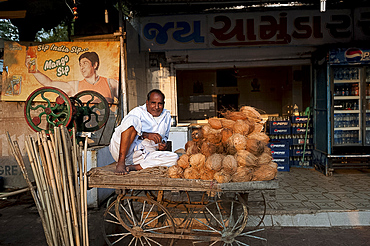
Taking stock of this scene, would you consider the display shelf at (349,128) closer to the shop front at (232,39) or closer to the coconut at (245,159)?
the shop front at (232,39)

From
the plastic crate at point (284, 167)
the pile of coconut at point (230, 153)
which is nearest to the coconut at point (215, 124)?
the pile of coconut at point (230, 153)

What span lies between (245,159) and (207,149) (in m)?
0.44

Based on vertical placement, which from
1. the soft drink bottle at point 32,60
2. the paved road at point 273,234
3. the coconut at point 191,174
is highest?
the soft drink bottle at point 32,60

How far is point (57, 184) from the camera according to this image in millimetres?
2229

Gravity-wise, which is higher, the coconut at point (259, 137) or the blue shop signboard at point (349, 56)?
the blue shop signboard at point (349, 56)

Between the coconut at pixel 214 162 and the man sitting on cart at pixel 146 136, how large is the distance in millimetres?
746

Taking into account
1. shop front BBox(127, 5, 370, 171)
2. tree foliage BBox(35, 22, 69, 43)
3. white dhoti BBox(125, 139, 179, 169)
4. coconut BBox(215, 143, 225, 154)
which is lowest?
white dhoti BBox(125, 139, 179, 169)

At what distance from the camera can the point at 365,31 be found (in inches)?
255

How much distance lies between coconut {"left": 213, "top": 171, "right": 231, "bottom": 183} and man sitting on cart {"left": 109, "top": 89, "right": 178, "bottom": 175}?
2.80ft

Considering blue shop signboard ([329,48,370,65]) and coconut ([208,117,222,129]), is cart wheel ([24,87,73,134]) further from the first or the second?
blue shop signboard ([329,48,370,65])

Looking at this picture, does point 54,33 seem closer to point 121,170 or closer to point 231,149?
point 121,170

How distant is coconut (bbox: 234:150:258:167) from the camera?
2.72m

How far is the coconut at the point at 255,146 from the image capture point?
2803 millimetres

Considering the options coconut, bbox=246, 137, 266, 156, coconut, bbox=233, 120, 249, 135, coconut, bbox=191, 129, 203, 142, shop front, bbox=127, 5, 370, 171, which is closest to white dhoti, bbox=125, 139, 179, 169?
coconut, bbox=191, 129, 203, 142
